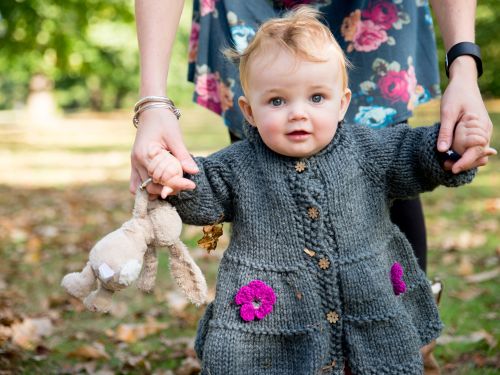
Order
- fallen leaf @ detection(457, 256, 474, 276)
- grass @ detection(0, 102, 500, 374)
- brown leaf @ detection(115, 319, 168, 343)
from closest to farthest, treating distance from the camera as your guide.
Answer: grass @ detection(0, 102, 500, 374)
brown leaf @ detection(115, 319, 168, 343)
fallen leaf @ detection(457, 256, 474, 276)

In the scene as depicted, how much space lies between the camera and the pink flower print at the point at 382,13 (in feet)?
8.48

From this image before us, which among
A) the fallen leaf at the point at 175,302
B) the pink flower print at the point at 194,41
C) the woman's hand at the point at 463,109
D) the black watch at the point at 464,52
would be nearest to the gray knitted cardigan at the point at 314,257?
the woman's hand at the point at 463,109

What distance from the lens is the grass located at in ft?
10.2

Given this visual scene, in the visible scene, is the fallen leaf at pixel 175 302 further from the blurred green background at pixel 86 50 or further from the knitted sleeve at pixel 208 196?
the blurred green background at pixel 86 50

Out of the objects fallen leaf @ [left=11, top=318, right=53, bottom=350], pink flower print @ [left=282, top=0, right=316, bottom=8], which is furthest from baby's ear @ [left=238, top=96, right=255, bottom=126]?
fallen leaf @ [left=11, top=318, right=53, bottom=350]

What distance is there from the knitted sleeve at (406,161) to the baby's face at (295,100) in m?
0.14

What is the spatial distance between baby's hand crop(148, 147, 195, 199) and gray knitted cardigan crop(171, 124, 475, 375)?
0.28 ft

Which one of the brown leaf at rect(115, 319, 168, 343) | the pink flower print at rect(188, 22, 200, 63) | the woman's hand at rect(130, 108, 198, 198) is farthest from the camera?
the brown leaf at rect(115, 319, 168, 343)

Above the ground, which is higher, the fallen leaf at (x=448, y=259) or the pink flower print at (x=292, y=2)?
the pink flower print at (x=292, y=2)

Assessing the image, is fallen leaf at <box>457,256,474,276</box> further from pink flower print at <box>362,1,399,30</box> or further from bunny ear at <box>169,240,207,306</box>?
bunny ear at <box>169,240,207,306</box>

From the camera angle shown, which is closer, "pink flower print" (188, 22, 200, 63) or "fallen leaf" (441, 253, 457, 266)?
"pink flower print" (188, 22, 200, 63)

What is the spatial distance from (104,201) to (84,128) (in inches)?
637

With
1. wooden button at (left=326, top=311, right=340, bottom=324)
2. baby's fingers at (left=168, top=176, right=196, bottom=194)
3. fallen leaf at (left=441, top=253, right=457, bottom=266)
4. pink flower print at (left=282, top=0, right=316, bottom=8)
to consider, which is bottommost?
wooden button at (left=326, top=311, right=340, bottom=324)

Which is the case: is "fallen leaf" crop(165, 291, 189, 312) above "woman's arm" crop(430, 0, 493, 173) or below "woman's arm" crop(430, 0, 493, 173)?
below
